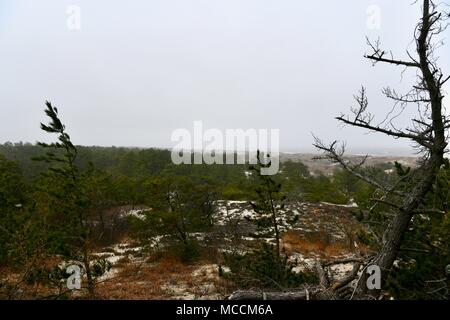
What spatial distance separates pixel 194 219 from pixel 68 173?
278 inches

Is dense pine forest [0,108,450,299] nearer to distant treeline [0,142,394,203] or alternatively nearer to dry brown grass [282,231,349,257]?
dry brown grass [282,231,349,257]

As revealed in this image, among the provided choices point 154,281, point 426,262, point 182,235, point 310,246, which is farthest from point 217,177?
point 426,262

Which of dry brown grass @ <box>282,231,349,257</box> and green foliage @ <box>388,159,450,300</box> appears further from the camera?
dry brown grass @ <box>282,231,349,257</box>

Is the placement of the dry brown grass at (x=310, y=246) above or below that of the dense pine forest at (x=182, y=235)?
below

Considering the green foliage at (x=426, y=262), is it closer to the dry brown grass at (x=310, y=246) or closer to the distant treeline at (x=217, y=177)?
the dry brown grass at (x=310, y=246)

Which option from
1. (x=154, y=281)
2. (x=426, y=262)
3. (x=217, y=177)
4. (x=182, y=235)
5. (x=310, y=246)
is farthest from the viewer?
(x=217, y=177)

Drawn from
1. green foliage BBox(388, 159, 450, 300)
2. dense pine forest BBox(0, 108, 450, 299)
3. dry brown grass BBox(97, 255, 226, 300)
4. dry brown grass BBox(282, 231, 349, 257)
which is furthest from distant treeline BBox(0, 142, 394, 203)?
green foliage BBox(388, 159, 450, 300)

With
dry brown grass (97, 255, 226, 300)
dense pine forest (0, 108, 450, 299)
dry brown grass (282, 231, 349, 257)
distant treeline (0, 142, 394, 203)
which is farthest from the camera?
distant treeline (0, 142, 394, 203)

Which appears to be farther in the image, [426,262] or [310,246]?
[310,246]

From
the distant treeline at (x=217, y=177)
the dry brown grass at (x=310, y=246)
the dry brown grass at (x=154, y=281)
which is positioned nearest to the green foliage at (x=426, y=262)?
the dry brown grass at (x=154, y=281)

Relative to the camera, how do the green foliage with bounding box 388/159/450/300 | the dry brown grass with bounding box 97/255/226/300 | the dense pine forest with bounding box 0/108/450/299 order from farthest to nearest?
the dry brown grass with bounding box 97/255/226/300 → the dense pine forest with bounding box 0/108/450/299 → the green foliage with bounding box 388/159/450/300

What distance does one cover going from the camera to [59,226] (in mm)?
10797

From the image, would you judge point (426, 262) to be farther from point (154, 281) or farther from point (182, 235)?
point (182, 235)
